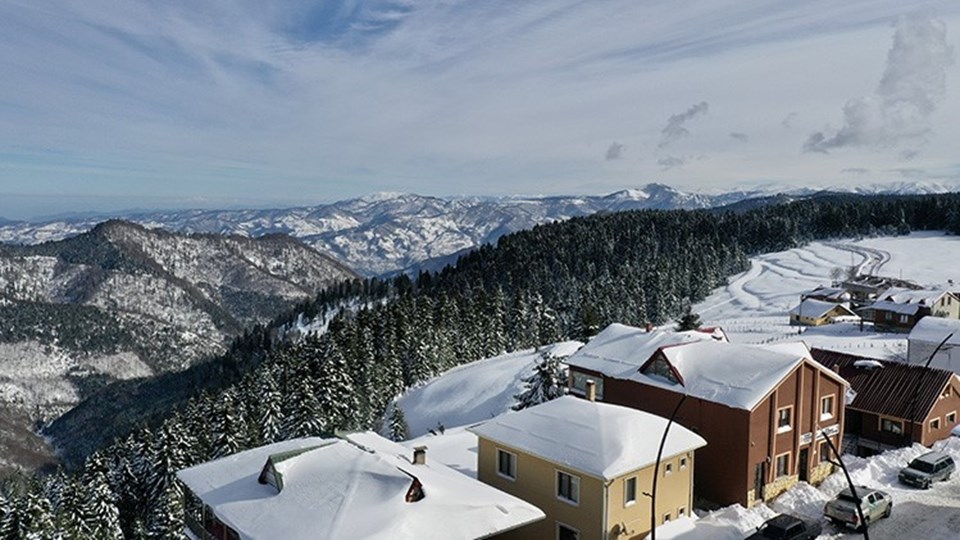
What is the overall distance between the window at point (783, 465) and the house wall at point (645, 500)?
23.7 ft

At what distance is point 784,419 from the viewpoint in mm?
32250

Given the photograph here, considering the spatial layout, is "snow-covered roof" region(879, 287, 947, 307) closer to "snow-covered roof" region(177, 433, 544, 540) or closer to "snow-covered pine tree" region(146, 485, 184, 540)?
"snow-covered roof" region(177, 433, 544, 540)

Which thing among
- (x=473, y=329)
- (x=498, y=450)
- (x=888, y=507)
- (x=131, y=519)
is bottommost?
(x=131, y=519)

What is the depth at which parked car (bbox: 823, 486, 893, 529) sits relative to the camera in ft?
84.6

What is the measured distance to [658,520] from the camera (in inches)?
1040

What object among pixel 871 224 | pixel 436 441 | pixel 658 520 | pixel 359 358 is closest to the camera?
pixel 658 520

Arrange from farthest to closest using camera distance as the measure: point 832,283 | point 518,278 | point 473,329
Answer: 1. point 518,278
2. point 832,283
3. point 473,329

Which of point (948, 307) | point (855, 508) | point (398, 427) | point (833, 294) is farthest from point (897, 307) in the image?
point (855, 508)

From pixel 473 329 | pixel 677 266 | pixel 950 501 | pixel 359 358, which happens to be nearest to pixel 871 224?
pixel 677 266

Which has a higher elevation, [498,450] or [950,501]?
[498,450]

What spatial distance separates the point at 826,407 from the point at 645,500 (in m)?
15.3

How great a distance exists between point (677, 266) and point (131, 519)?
109157 mm

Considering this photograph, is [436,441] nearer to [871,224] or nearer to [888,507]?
[888,507]

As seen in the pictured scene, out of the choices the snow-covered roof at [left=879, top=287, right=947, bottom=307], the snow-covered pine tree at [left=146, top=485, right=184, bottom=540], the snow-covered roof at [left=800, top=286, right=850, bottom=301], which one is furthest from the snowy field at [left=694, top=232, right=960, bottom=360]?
the snow-covered pine tree at [left=146, top=485, right=184, bottom=540]
